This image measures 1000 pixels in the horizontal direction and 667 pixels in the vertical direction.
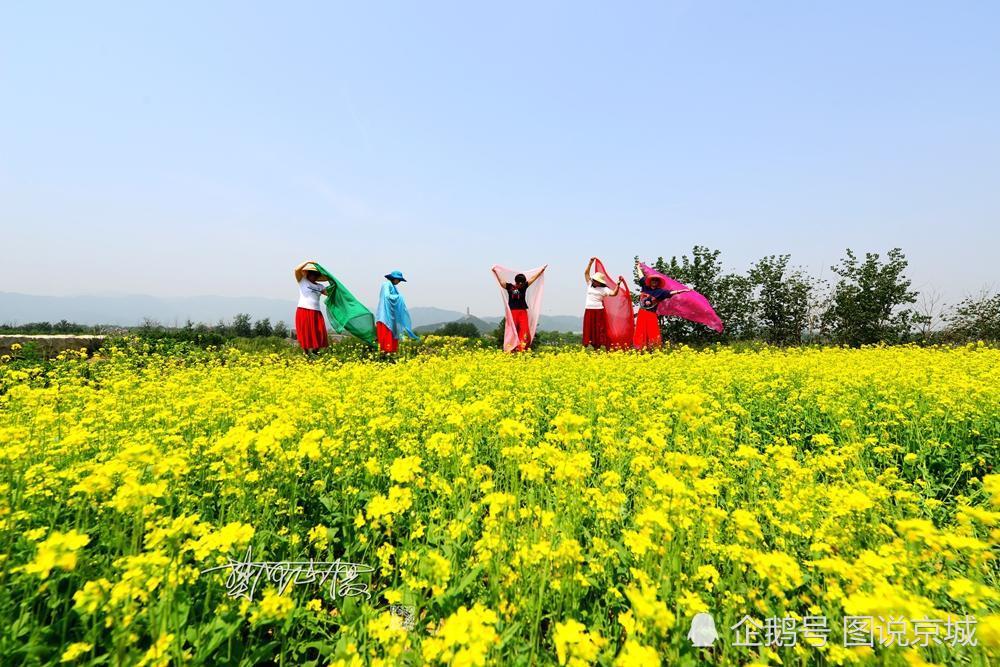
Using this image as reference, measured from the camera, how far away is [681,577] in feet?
7.52

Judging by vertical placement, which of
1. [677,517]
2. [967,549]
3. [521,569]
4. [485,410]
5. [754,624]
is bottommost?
[754,624]

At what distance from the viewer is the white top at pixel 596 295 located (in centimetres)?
1493

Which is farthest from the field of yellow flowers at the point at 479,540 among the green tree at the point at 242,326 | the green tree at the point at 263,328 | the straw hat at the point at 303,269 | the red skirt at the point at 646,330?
the green tree at the point at 263,328

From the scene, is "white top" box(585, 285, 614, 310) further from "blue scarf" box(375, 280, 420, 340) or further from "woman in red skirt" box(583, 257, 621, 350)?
"blue scarf" box(375, 280, 420, 340)

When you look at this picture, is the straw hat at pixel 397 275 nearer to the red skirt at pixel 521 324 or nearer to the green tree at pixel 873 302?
the red skirt at pixel 521 324

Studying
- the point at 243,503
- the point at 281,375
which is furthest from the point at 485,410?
the point at 281,375

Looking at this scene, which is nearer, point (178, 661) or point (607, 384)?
point (178, 661)

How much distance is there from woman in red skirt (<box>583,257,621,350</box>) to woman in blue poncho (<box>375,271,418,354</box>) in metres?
6.50

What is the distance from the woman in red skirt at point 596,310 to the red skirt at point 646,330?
1117mm

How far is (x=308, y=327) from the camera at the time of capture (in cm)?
1250

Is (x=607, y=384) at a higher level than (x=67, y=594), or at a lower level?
higher

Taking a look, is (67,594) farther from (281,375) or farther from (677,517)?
(281,375)

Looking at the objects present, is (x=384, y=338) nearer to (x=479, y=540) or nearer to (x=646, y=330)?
(x=646, y=330)

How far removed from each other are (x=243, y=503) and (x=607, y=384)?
5280mm
